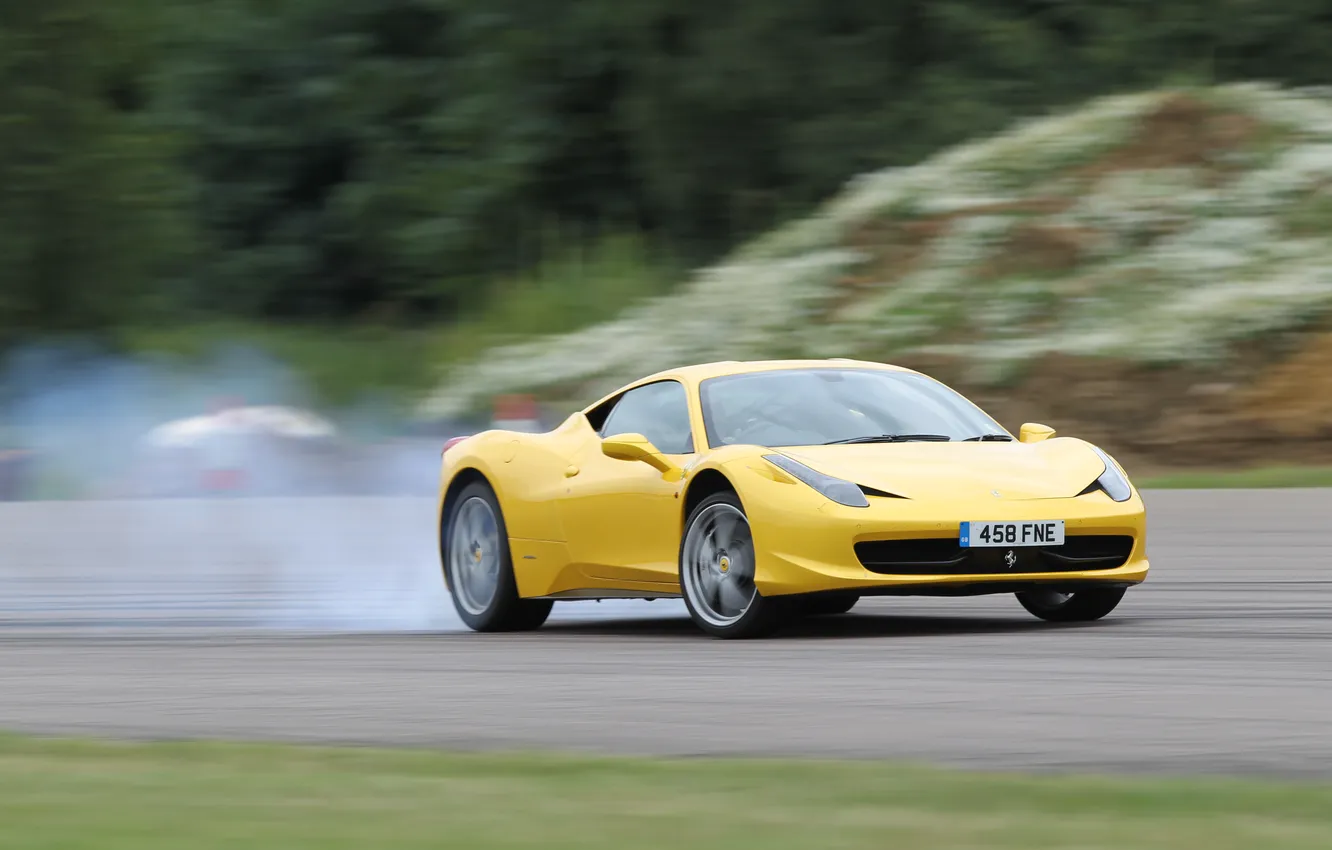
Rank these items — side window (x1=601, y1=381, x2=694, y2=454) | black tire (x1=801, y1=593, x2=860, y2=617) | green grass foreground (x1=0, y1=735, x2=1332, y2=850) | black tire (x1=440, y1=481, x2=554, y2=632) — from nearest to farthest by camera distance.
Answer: green grass foreground (x1=0, y1=735, x2=1332, y2=850)
black tire (x1=801, y1=593, x2=860, y2=617)
side window (x1=601, y1=381, x2=694, y2=454)
black tire (x1=440, y1=481, x2=554, y2=632)

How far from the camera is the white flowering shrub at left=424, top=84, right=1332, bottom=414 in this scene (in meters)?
20.7

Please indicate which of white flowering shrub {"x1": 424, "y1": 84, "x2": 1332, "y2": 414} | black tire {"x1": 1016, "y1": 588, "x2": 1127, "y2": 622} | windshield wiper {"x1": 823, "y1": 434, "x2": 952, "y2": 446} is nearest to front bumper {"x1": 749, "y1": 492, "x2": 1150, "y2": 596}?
black tire {"x1": 1016, "y1": 588, "x2": 1127, "y2": 622}

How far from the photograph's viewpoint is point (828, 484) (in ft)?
28.0

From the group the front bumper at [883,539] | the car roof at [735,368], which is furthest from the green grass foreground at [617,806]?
the car roof at [735,368]

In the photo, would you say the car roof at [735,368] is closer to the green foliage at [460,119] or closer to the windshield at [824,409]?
the windshield at [824,409]

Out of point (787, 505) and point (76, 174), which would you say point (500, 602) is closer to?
point (787, 505)

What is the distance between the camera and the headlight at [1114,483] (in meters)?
8.91

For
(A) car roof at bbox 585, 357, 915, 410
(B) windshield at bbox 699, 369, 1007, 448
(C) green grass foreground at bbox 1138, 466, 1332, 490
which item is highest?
(A) car roof at bbox 585, 357, 915, 410

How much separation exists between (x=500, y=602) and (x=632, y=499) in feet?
3.83

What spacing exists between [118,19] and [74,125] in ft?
4.23

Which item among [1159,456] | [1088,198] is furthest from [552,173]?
[1159,456]

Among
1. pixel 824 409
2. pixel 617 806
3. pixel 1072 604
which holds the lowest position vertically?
pixel 1072 604

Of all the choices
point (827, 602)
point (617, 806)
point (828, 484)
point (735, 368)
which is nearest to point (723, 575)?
point (827, 602)

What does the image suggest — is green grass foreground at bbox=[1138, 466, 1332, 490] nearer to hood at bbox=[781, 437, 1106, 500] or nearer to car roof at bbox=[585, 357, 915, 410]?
car roof at bbox=[585, 357, 915, 410]
